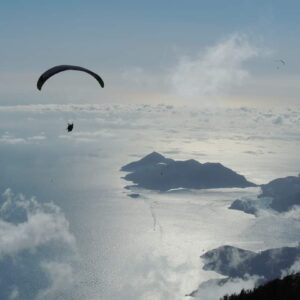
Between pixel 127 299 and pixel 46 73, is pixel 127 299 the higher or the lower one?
the lower one

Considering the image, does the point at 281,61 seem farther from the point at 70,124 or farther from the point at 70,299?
the point at 70,299

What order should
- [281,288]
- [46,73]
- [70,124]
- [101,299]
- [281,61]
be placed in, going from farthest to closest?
[101,299], [281,61], [281,288], [70,124], [46,73]

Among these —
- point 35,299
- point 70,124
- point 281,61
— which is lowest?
point 35,299

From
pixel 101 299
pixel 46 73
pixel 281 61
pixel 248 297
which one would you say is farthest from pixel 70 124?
pixel 101 299

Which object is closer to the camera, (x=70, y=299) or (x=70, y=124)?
(x=70, y=124)

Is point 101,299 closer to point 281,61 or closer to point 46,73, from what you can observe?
point 281,61

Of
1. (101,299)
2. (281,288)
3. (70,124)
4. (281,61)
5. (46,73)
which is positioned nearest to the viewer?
(46,73)

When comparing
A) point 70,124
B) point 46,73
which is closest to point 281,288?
point 70,124
